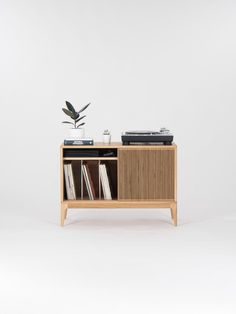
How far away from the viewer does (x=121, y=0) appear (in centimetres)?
794

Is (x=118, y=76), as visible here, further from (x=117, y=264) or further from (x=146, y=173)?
(x=117, y=264)

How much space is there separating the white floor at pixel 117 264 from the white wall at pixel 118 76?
1.69 meters

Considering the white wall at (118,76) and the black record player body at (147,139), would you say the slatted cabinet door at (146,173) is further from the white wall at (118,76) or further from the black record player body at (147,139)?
the white wall at (118,76)

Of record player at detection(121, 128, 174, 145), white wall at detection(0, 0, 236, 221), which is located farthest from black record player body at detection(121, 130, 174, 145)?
white wall at detection(0, 0, 236, 221)

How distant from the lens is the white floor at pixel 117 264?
12.7ft

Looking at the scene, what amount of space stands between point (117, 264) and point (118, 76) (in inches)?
148

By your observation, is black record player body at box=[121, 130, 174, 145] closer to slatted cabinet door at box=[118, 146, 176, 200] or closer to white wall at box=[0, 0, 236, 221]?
slatted cabinet door at box=[118, 146, 176, 200]

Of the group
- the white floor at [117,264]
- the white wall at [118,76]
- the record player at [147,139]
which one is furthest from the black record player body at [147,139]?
the white wall at [118,76]

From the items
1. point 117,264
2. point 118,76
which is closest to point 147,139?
point 117,264

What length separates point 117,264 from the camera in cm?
466

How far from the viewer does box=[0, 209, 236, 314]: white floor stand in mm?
3859
